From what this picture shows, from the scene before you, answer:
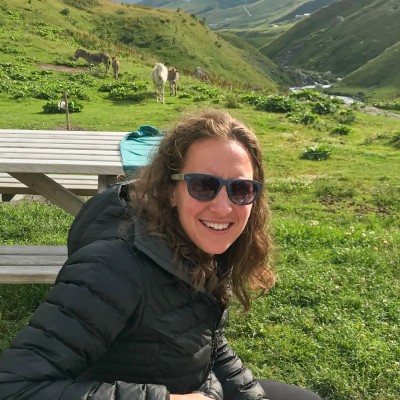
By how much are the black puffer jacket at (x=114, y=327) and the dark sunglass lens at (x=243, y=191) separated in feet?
1.09

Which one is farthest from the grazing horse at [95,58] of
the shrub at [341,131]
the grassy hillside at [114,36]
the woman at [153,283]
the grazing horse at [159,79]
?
the woman at [153,283]

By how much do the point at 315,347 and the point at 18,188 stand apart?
299 centimetres

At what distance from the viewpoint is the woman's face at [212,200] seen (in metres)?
1.87

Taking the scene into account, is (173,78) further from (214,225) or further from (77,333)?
(77,333)

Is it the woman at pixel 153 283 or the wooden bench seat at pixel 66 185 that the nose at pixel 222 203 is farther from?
the wooden bench seat at pixel 66 185

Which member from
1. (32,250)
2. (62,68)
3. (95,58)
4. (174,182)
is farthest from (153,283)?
(95,58)

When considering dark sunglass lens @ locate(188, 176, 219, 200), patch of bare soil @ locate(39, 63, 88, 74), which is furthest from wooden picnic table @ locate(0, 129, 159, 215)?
patch of bare soil @ locate(39, 63, 88, 74)

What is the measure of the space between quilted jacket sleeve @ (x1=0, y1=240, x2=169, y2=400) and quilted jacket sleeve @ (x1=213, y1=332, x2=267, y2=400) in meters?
0.88

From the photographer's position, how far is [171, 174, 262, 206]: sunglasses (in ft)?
6.00

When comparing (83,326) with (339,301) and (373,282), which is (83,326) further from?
(373,282)

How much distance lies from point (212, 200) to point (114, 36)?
5126 cm

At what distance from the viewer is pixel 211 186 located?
1844mm

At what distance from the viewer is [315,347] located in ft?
12.7

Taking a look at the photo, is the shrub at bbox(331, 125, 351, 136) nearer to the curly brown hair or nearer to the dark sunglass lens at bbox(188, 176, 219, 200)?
the curly brown hair
